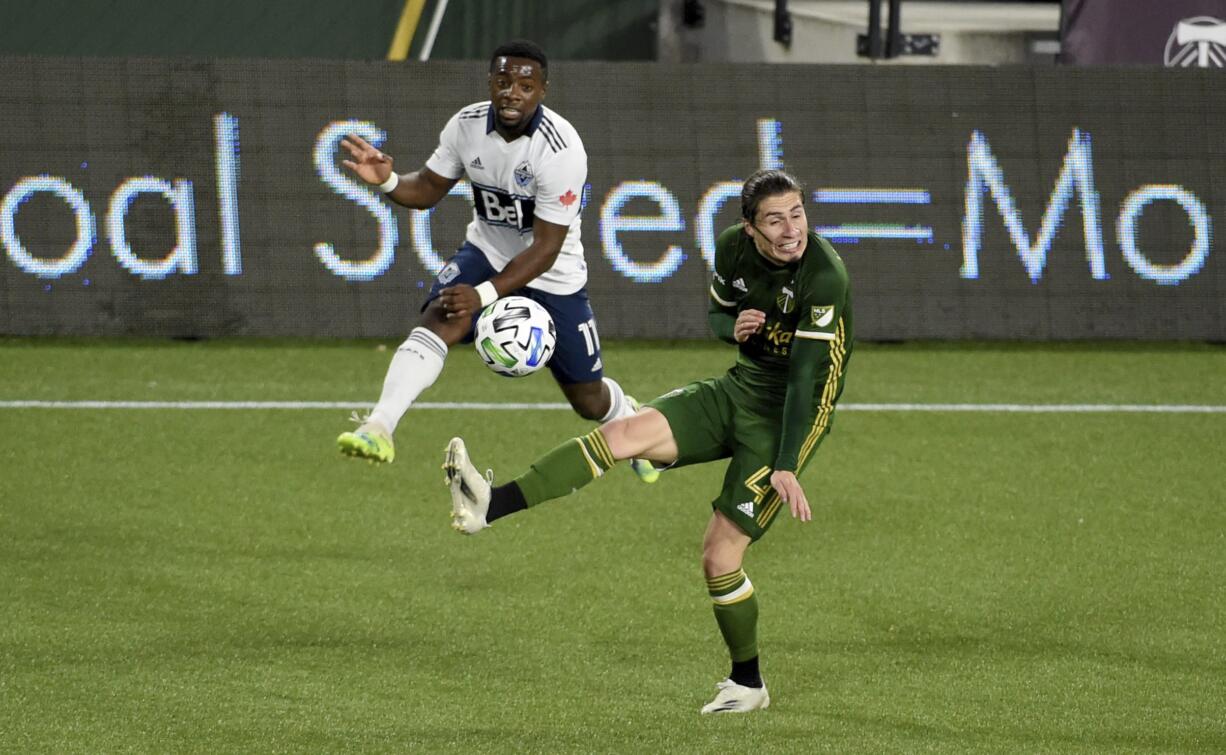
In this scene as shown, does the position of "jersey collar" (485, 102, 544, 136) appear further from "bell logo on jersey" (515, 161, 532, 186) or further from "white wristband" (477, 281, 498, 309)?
"white wristband" (477, 281, 498, 309)

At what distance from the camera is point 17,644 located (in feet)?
24.8

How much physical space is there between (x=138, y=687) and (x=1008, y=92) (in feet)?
34.1

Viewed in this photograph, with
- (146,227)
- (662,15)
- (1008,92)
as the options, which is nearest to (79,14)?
(146,227)

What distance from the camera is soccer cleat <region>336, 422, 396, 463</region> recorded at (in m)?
7.48

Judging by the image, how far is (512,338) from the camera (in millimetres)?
8359

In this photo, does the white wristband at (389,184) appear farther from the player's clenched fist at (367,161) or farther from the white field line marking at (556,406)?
the white field line marking at (556,406)

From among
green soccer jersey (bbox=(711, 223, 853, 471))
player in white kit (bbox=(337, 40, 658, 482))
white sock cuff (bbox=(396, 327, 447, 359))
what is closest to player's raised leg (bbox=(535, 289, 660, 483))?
player in white kit (bbox=(337, 40, 658, 482))

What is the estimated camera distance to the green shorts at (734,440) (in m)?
6.97

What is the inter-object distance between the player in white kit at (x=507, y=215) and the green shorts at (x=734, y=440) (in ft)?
4.69

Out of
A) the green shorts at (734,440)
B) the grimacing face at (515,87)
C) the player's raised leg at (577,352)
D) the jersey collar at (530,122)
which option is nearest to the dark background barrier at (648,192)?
the player's raised leg at (577,352)

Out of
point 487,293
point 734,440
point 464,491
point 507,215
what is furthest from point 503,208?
point 464,491

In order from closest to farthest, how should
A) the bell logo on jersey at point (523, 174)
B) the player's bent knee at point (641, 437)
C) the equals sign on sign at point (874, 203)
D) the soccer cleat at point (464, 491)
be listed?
1. the soccer cleat at point (464, 491)
2. the player's bent knee at point (641, 437)
3. the bell logo on jersey at point (523, 174)
4. the equals sign on sign at point (874, 203)

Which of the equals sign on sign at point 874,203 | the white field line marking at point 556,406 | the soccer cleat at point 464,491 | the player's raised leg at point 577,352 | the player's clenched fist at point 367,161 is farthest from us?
the equals sign on sign at point 874,203

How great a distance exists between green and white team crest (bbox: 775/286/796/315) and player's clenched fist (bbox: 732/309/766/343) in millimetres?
93
